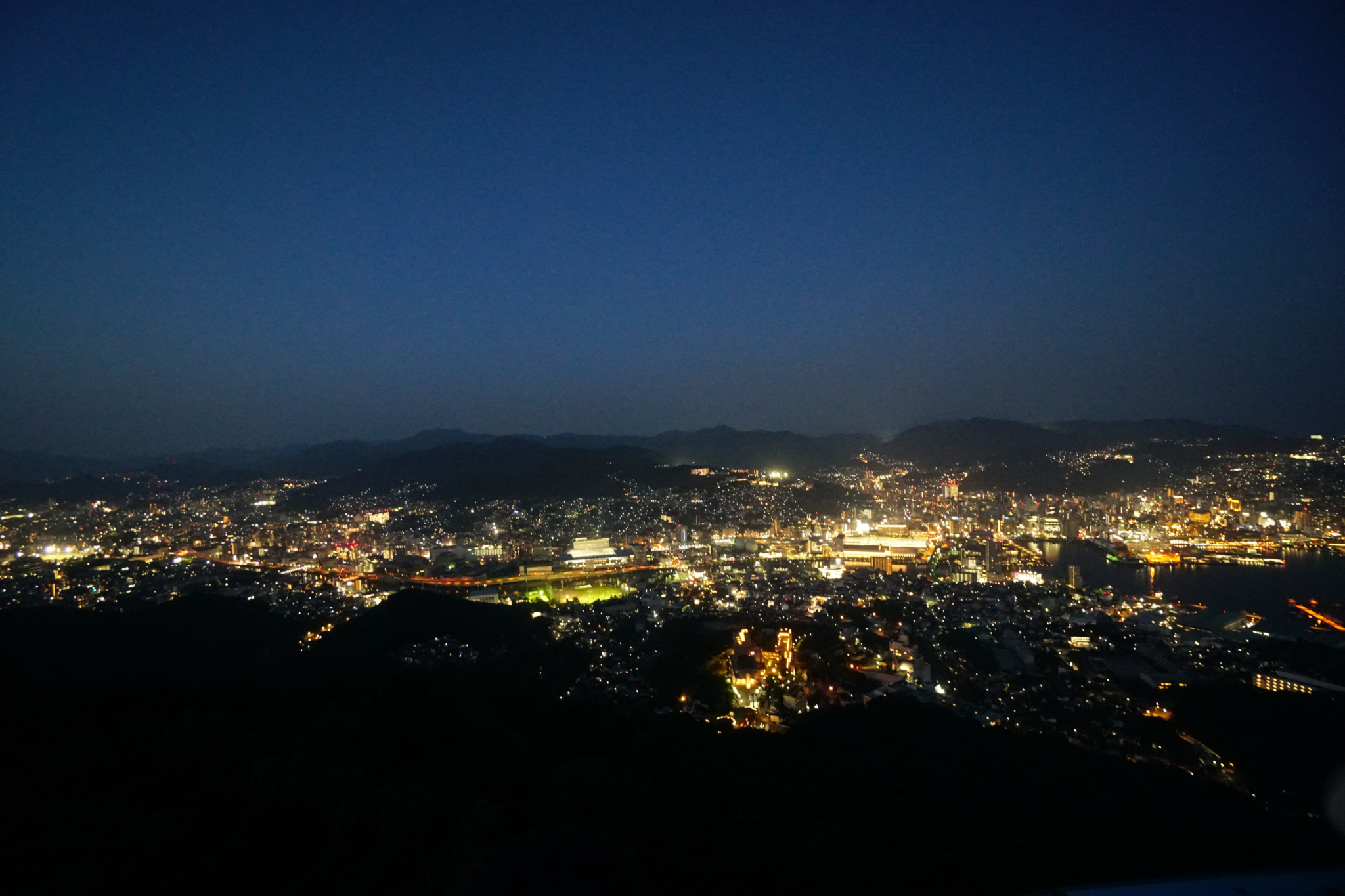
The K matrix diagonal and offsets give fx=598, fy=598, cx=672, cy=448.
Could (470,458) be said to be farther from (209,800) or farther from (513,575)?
(209,800)

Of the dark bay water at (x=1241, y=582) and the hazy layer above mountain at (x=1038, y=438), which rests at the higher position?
the hazy layer above mountain at (x=1038, y=438)

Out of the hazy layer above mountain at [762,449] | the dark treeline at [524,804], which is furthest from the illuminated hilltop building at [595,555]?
the hazy layer above mountain at [762,449]

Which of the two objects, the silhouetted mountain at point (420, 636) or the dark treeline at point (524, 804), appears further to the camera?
the silhouetted mountain at point (420, 636)

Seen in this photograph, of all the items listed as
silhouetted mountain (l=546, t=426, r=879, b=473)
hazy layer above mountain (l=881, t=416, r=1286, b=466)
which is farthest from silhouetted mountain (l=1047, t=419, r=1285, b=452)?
silhouetted mountain (l=546, t=426, r=879, b=473)

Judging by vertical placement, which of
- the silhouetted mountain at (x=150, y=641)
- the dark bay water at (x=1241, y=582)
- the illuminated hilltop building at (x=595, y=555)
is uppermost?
the silhouetted mountain at (x=150, y=641)

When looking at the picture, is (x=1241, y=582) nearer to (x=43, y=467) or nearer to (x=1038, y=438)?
(x=1038, y=438)

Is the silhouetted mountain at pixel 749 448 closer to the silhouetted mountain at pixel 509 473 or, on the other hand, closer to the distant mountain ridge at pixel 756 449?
the distant mountain ridge at pixel 756 449

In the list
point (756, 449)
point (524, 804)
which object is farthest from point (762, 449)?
point (524, 804)
